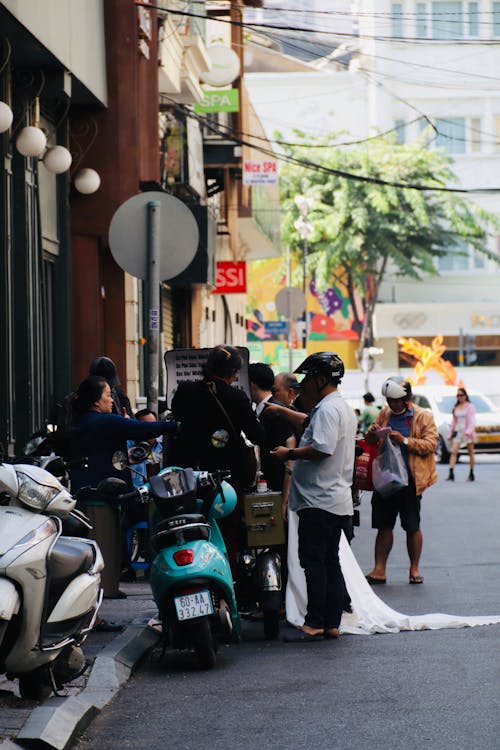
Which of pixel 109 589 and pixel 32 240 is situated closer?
pixel 109 589

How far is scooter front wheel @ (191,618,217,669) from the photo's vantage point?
839 cm

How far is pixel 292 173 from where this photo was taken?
56938mm

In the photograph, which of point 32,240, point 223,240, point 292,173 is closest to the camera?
point 32,240

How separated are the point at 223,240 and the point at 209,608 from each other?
30255mm

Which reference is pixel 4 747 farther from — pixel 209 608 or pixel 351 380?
pixel 351 380

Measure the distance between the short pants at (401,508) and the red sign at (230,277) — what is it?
22.1m

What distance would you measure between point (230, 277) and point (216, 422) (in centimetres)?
2571

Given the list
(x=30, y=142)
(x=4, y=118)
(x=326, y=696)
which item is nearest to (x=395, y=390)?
(x=4, y=118)

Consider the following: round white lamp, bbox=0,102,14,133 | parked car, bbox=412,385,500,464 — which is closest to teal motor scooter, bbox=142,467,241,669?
round white lamp, bbox=0,102,14,133

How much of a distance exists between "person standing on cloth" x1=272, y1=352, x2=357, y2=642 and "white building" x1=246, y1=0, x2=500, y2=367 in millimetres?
51425

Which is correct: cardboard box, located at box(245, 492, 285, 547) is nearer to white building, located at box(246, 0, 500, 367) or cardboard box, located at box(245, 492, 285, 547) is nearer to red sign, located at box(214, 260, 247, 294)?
red sign, located at box(214, 260, 247, 294)

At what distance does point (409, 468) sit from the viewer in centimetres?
1312

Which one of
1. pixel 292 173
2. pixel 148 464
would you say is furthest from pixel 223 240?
pixel 148 464

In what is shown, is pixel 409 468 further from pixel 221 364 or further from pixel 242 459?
pixel 221 364
